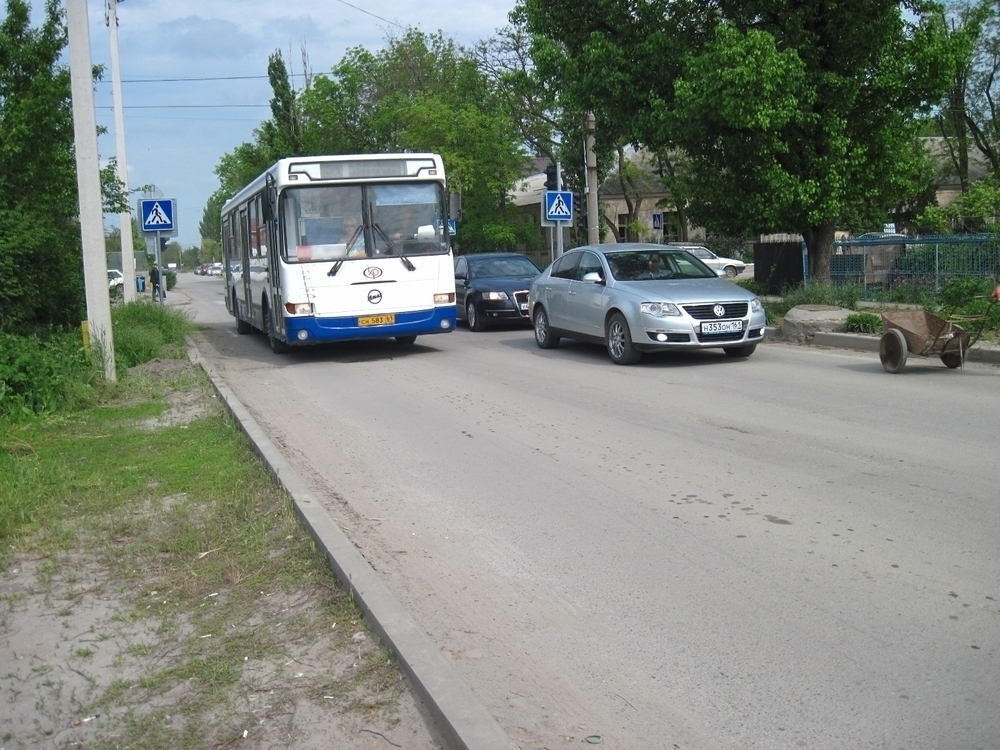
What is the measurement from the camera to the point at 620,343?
14.4m

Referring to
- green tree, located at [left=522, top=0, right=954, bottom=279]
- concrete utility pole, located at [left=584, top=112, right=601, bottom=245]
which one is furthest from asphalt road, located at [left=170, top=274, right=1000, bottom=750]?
concrete utility pole, located at [left=584, top=112, right=601, bottom=245]

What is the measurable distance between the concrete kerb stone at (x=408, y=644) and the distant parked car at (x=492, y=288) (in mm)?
14240

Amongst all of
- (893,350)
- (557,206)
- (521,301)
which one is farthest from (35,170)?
(893,350)

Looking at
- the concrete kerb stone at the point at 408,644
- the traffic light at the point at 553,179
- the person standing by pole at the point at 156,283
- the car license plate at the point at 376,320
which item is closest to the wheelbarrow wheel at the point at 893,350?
the car license plate at the point at 376,320

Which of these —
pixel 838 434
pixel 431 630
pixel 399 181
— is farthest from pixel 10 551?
pixel 399 181

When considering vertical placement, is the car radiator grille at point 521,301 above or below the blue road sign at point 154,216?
below

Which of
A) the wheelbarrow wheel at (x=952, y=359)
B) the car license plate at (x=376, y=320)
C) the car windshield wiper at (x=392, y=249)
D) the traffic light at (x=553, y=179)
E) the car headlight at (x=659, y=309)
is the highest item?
the traffic light at (x=553, y=179)

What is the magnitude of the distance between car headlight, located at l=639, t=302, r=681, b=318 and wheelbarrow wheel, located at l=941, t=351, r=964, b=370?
3.22m

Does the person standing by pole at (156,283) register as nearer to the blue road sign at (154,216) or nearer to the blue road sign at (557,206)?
the blue road sign at (154,216)

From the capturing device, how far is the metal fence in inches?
711

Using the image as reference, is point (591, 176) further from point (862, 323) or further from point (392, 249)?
point (862, 323)

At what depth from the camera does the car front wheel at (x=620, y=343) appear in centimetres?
1419

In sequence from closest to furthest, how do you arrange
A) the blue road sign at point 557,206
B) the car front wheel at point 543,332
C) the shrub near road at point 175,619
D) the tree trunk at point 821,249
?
the shrub near road at point 175,619 < the car front wheel at point 543,332 < the tree trunk at point 821,249 < the blue road sign at point 557,206

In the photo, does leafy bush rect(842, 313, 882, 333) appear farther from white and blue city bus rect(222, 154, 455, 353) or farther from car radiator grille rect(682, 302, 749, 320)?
white and blue city bus rect(222, 154, 455, 353)
